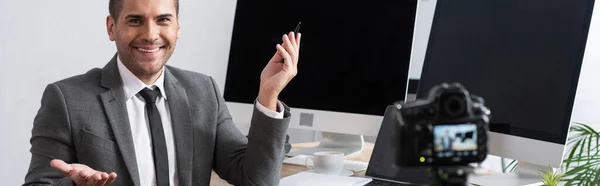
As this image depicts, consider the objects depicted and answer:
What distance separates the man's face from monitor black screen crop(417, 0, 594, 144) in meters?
0.76

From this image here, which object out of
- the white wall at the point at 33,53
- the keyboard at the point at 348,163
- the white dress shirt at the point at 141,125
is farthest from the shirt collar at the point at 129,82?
the white wall at the point at 33,53

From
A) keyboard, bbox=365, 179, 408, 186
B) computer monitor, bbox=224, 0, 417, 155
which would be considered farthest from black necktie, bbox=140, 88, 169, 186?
computer monitor, bbox=224, 0, 417, 155

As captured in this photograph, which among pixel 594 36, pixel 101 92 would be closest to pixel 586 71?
pixel 594 36

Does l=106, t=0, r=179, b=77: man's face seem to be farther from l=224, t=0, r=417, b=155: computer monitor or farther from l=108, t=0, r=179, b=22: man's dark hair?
l=224, t=0, r=417, b=155: computer monitor

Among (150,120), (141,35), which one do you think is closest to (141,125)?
(150,120)

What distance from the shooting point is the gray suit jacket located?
4.76 ft

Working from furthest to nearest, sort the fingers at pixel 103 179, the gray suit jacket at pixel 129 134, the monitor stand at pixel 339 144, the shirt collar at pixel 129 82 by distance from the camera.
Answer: the monitor stand at pixel 339 144 < the shirt collar at pixel 129 82 < the gray suit jacket at pixel 129 134 < the fingers at pixel 103 179

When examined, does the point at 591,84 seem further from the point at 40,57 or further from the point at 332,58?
the point at 40,57

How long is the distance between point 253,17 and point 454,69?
2.25ft

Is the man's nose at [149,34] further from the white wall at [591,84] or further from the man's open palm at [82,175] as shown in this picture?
the white wall at [591,84]

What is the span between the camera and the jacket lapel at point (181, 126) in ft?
5.19

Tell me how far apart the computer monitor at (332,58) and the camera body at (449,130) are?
4.46ft

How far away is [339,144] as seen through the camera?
2.38m

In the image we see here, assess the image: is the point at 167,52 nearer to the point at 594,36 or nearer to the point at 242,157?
the point at 242,157
